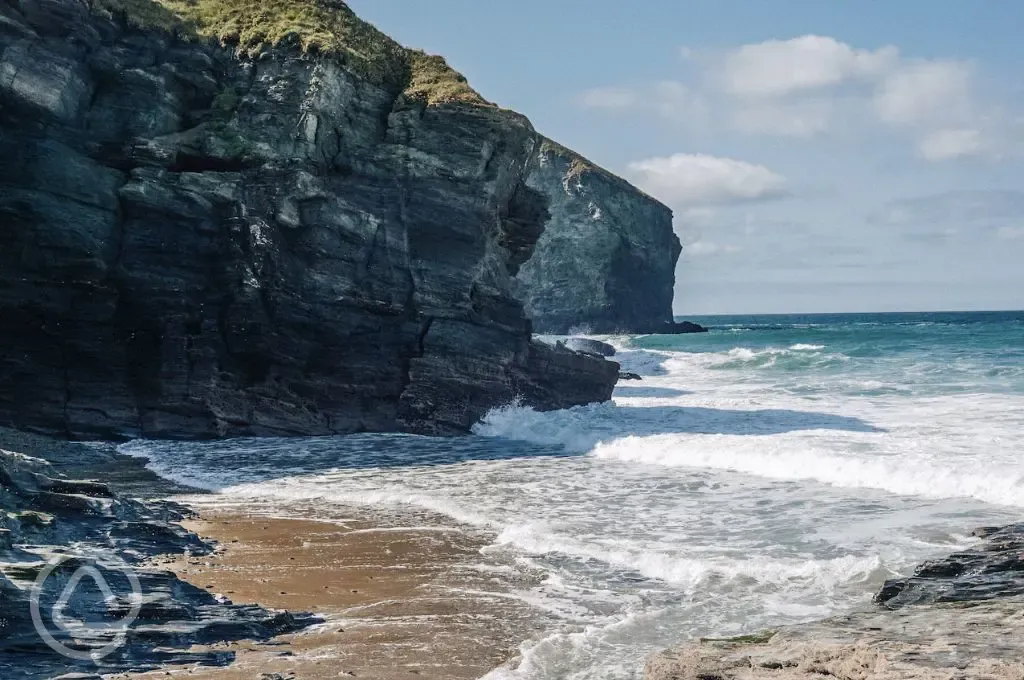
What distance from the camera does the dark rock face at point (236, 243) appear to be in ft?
70.9

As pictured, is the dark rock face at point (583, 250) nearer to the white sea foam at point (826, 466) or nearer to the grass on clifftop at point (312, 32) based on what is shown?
the grass on clifftop at point (312, 32)

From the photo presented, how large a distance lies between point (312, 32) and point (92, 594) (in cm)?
2118

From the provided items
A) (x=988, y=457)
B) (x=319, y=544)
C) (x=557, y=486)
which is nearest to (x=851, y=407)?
(x=988, y=457)

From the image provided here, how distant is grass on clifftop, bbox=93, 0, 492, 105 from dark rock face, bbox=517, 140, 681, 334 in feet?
216

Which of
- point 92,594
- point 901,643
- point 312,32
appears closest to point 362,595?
point 92,594

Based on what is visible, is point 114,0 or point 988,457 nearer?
point 988,457

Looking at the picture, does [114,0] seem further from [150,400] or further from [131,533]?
[131,533]

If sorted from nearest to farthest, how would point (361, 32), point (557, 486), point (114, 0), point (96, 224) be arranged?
point (557, 486) → point (96, 224) → point (114, 0) → point (361, 32)

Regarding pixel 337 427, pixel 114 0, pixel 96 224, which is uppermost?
pixel 114 0

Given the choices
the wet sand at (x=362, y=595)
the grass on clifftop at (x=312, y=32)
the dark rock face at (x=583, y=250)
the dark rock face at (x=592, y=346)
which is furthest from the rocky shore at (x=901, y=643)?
the dark rock face at (x=583, y=250)

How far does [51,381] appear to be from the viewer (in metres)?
22.1

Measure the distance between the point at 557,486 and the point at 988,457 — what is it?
886cm

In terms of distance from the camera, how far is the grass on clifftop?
24812mm

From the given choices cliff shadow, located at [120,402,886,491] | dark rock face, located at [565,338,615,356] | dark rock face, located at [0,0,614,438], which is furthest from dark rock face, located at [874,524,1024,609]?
dark rock face, located at [565,338,615,356]
